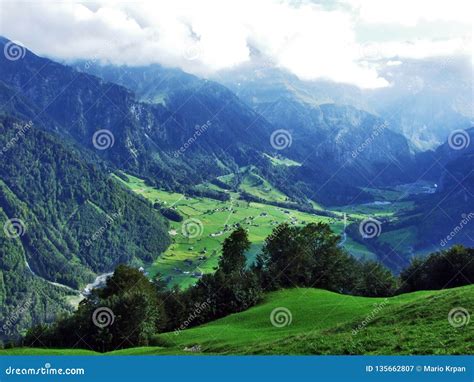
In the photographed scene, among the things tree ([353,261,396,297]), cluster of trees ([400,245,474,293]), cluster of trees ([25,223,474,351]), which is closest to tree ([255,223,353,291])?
cluster of trees ([25,223,474,351])

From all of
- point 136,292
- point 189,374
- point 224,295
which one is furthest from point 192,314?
point 189,374

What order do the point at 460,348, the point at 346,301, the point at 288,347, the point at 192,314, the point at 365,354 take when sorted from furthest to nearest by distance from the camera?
1. the point at 192,314
2. the point at 346,301
3. the point at 288,347
4. the point at 365,354
5. the point at 460,348

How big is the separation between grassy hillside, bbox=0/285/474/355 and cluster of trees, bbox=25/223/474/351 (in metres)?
8.40

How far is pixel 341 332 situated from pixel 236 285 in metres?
50.4

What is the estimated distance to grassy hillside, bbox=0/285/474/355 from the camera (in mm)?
36875

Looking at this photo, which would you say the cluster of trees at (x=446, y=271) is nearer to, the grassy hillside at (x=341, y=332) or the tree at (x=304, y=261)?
the tree at (x=304, y=261)

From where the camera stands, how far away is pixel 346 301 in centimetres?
7656

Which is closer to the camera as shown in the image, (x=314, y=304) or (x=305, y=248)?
(x=314, y=304)

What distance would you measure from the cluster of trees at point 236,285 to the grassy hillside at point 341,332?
27.5 feet

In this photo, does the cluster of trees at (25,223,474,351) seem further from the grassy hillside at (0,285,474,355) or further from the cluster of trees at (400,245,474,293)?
the grassy hillside at (0,285,474,355)

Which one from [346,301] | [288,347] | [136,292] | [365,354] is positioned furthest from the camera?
[136,292]

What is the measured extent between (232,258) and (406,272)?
38052 mm

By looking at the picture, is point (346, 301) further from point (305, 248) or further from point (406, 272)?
point (406, 272)

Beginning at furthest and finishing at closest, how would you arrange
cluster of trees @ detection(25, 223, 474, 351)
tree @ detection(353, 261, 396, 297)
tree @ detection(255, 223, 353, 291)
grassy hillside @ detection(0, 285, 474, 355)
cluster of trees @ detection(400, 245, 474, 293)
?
tree @ detection(353, 261, 396, 297) < tree @ detection(255, 223, 353, 291) < cluster of trees @ detection(400, 245, 474, 293) < cluster of trees @ detection(25, 223, 474, 351) < grassy hillside @ detection(0, 285, 474, 355)
